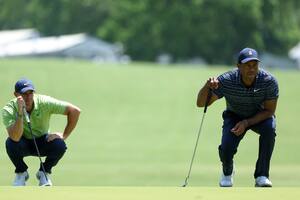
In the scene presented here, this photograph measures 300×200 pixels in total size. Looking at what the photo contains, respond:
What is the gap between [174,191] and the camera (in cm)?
802

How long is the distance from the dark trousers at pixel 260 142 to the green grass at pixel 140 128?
6.36m

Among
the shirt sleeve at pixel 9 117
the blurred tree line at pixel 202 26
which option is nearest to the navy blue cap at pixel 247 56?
the shirt sleeve at pixel 9 117

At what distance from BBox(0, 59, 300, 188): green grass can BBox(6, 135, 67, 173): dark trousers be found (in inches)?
201

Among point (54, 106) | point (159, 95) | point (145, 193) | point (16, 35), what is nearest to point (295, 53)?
point (16, 35)

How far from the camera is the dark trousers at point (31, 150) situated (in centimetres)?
1085

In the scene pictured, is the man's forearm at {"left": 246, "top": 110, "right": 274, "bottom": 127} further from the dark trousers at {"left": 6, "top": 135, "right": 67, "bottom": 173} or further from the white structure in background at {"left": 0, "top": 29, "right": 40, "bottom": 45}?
the white structure in background at {"left": 0, "top": 29, "right": 40, "bottom": 45}

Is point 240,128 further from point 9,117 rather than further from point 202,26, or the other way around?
point 202,26

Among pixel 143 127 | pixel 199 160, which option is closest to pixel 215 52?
pixel 143 127

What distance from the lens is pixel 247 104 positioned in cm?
1034

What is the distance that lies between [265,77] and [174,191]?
2.56 metres

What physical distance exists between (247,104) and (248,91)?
0.22 metres

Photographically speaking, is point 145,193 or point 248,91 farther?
point 248,91

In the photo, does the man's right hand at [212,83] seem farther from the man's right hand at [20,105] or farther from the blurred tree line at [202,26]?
the blurred tree line at [202,26]

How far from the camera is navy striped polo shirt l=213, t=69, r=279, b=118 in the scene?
33.3 feet
